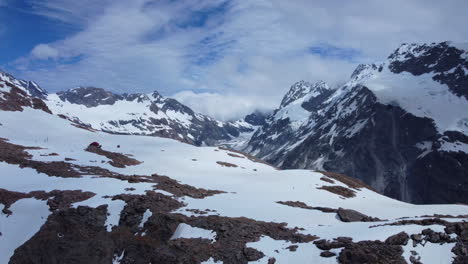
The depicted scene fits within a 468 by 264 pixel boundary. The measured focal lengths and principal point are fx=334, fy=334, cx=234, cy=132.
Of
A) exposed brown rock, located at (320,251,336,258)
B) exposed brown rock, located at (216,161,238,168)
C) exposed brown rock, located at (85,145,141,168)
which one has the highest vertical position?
exposed brown rock, located at (216,161,238,168)

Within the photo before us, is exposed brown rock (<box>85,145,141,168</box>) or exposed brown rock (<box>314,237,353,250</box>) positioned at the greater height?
exposed brown rock (<box>85,145,141,168</box>)

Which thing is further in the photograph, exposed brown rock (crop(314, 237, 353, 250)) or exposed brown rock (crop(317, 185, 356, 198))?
exposed brown rock (crop(317, 185, 356, 198))

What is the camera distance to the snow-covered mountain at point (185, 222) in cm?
2045

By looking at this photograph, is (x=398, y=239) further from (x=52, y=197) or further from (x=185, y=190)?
(x=52, y=197)

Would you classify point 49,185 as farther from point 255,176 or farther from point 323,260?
point 255,176

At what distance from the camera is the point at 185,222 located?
26.5 meters

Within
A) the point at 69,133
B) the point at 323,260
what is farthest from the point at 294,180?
the point at 69,133

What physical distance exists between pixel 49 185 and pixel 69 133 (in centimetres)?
4685

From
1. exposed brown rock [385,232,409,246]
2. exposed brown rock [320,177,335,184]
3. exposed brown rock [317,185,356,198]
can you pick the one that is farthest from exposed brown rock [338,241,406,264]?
exposed brown rock [320,177,335,184]

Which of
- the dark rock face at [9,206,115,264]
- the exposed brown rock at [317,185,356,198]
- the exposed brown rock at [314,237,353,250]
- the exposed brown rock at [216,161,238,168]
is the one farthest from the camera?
the exposed brown rock at [216,161,238,168]

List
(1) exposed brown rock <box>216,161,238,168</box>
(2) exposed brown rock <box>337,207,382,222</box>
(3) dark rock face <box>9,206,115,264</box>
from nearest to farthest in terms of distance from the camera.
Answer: (3) dark rock face <box>9,206,115,264</box> < (2) exposed brown rock <box>337,207,382,222</box> < (1) exposed brown rock <box>216,161,238,168</box>

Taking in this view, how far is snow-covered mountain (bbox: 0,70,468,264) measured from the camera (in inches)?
805

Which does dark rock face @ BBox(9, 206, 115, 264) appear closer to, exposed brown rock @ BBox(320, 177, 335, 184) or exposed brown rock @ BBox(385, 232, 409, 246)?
exposed brown rock @ BBox(385, 232, 409, 246)

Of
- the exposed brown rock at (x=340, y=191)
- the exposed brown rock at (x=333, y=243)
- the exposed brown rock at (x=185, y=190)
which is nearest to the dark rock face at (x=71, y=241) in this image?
the exposed brown rock at (x=185, y=190)
